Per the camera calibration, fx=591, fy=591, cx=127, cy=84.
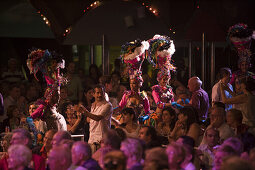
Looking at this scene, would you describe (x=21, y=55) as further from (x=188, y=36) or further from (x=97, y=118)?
(x=97, y=118)

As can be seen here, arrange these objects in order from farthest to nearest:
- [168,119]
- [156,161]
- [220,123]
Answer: [168,119]
[220,123]
[156,161]

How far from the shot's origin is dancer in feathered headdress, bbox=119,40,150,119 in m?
9.38

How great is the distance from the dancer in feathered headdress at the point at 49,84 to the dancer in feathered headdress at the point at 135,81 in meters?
1.06

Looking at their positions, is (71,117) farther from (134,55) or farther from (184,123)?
(184,123)

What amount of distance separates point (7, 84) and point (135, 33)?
286 centimetres

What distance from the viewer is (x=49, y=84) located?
917 cm

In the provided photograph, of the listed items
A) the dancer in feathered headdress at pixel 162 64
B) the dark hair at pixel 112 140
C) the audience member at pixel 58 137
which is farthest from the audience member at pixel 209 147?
the dancer in feathered headdress at pixel 162 64

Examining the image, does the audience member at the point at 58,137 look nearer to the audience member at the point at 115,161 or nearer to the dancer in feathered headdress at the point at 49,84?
the audience member at the point at 115,161

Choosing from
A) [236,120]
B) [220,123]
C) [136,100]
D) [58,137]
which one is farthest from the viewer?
[136,100]

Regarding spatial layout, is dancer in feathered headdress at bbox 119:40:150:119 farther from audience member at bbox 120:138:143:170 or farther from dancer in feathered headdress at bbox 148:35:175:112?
audience member at bbox 120:138:143:170

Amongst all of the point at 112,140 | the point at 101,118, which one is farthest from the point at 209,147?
the point at 101,118

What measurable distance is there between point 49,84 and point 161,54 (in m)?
1.91

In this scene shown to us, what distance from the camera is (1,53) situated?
12953 mm

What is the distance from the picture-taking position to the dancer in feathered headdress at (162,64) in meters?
9.57
